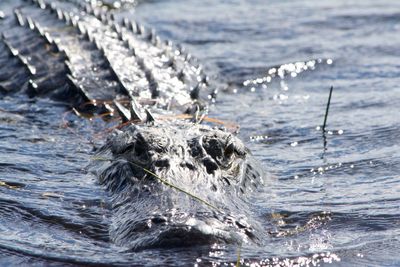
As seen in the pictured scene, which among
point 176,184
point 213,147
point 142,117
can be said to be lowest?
point 176,184

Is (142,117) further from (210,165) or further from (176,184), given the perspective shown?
(176,184)

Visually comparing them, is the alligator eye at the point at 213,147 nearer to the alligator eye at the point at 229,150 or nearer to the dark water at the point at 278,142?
the alligator eye at the point at 229,150

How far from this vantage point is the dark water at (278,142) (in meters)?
4.84

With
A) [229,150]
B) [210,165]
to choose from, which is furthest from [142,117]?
[210,165]

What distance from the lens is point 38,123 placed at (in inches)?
296

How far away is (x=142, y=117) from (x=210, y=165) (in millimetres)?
1383

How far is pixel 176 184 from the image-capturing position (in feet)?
16.7

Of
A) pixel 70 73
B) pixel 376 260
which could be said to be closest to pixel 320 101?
pixel 70 73

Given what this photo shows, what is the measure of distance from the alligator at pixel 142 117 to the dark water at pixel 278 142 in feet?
0.44

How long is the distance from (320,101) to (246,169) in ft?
8.73

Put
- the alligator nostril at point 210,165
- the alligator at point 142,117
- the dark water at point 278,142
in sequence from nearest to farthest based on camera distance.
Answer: the alligator at point 142,117 < the dark water at point 278,142 < the alligator nostril at point 210,165

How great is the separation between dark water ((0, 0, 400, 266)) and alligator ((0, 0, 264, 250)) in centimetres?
14

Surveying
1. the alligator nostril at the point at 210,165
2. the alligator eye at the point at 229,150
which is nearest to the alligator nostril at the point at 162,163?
the alligator nostril at the point at 210,165

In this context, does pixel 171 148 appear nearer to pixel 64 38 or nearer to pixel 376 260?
pixel 376 260
